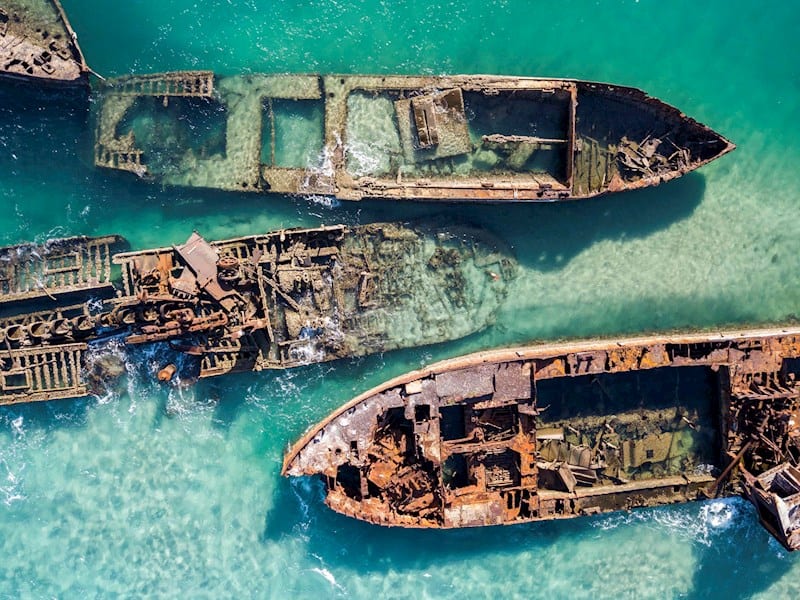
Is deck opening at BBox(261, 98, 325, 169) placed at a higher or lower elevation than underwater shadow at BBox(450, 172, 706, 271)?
higher

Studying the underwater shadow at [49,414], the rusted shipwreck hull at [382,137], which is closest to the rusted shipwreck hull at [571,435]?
the rusted shipwreck hull at [382,137]

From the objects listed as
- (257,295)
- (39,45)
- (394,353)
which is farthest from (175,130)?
(394,353)

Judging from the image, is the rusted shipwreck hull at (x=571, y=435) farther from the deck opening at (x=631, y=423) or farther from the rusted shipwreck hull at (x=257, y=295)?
the rusted shipwreck hull at (x=257, y=295)

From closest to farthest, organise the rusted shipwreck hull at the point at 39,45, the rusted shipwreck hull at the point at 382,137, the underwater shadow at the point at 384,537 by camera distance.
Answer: the rusted shipwreck hull at the point at 39,45, the rusted shipwreck hull at the point at 382,137, the underwater shadow at the point at 384,537

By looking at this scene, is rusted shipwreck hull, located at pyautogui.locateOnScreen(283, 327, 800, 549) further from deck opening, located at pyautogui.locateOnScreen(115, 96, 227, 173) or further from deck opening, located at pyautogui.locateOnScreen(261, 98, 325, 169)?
deck opening, located at pyautogui.locateOnScreen(115, 96, 227, 173)

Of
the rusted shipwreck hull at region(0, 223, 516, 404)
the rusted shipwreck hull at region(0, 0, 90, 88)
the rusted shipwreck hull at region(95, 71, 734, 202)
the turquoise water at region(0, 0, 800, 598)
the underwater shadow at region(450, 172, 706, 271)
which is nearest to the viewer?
the rusted shipwreck hull at region(0, 0, 90, 88)

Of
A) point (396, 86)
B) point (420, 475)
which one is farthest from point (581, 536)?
point (396, 86)

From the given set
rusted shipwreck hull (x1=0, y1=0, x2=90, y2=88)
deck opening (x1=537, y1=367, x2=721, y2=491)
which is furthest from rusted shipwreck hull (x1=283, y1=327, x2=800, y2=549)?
rusted shipwreck hull (x1=0, y1=0, x2=90, y2=88)
